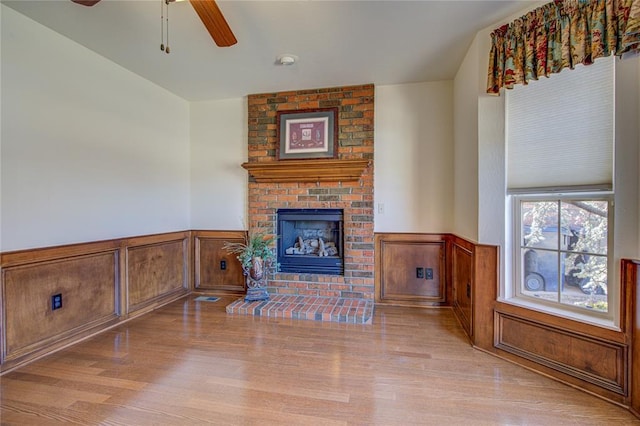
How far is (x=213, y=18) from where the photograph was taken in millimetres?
1632

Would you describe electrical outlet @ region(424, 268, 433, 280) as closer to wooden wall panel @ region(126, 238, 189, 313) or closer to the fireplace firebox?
the fireplace firebox

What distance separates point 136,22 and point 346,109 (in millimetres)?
2030

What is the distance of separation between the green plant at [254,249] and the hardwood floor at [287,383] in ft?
2.75

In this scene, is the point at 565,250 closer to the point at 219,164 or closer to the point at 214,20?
the point at 214,20

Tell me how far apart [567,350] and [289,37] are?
294 cm

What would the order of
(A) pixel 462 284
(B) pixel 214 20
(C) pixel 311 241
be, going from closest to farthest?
(B) pixel 214 20
(A) pixel 462 284
(C) pixel 311 241

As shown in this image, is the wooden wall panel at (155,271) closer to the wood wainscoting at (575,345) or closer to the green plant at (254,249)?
the green plant at (254,249)

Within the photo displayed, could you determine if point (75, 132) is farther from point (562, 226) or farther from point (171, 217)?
point (562, 226)

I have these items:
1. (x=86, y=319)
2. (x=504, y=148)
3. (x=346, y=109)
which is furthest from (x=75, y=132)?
(x=504, y=148)

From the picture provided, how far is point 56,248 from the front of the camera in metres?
2.21

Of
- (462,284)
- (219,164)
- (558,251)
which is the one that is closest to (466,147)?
(558,251)

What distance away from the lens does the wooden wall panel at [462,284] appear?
2.41 m

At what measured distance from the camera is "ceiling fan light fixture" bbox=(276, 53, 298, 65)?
8.45 feet

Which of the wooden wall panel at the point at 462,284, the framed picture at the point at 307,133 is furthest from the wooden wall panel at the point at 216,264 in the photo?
the wooden wall panel at the point at 462,284
